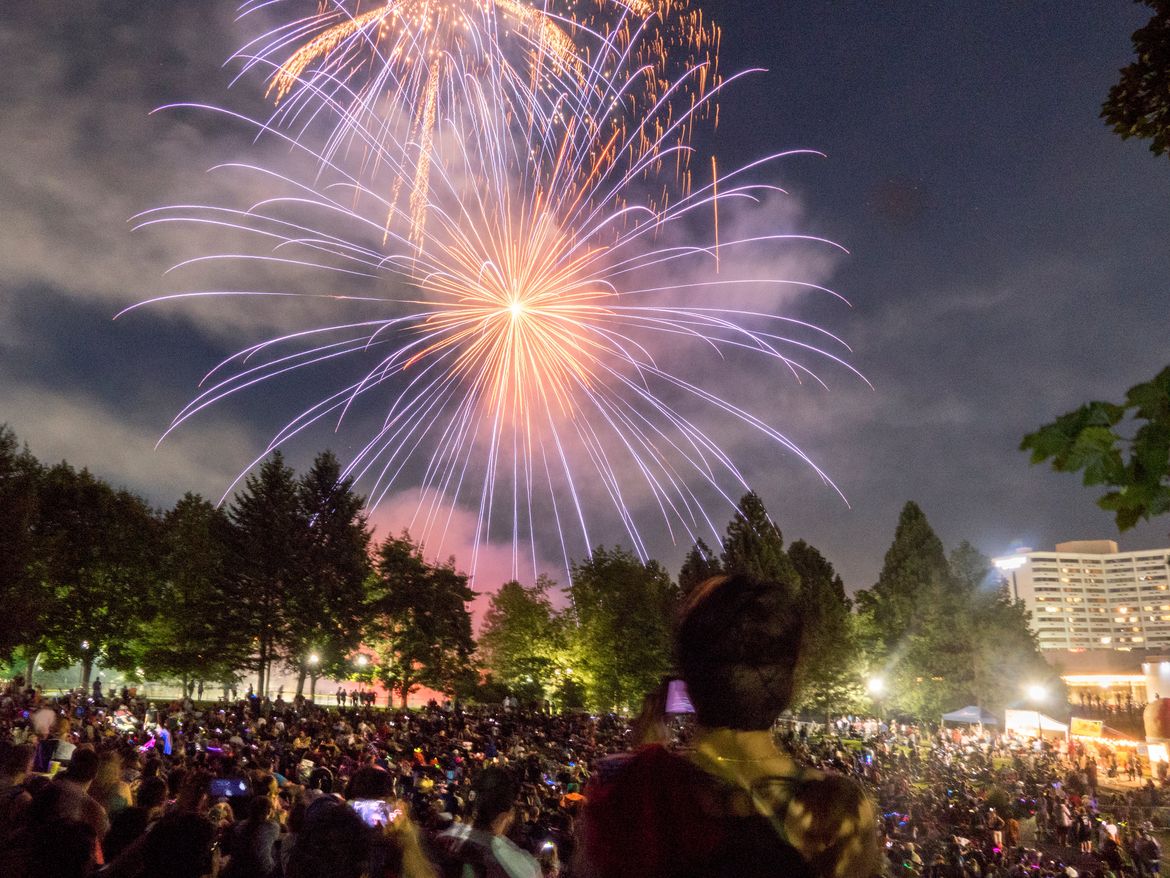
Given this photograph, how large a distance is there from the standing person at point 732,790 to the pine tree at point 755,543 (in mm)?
56638

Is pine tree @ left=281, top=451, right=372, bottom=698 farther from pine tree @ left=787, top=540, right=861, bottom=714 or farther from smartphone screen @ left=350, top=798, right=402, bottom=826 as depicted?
smartphone screen @ left=350, top=798, right=402, bottom=826

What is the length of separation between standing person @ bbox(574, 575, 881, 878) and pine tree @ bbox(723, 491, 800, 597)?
56.6m

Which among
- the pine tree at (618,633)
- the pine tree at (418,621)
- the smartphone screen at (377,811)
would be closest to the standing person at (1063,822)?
the smartphone screen at (377,811)

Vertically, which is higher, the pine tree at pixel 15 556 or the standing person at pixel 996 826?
the pine tree at pixel 15 556

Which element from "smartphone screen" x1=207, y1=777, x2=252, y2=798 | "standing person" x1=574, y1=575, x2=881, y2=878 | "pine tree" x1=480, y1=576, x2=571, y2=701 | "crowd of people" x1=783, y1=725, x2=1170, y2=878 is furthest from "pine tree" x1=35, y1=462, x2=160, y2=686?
"standing person" x1=574, y1=575, x2=881, y2=878

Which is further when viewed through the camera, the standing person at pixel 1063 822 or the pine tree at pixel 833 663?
the pine tree at pixel 833 663

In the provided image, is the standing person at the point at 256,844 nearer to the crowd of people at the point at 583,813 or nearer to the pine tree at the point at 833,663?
the crowd of people at the point at 583,813

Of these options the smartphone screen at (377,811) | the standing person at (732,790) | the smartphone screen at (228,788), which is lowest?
the smartphone screen at (228,788)

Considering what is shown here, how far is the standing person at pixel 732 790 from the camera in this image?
59.7 inches

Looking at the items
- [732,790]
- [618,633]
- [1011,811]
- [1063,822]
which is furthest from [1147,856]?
[618,633]

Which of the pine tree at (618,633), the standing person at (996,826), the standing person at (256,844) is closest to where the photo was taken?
the standing person at (256,844)

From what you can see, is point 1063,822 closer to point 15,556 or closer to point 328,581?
point 15,556

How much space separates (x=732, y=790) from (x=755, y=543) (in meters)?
58.8

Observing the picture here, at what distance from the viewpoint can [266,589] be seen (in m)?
56.8
